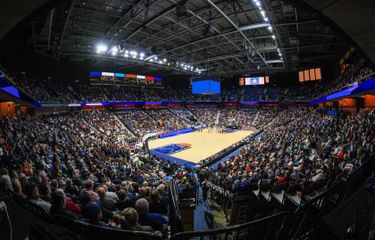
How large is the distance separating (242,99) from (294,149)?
119ft

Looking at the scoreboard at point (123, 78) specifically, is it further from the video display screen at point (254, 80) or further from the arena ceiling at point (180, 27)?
the video display screen at point (254, 80)

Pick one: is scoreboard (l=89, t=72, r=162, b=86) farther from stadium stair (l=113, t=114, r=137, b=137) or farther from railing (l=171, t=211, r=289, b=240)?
railing (l=171, t=211, r=289, b=240)

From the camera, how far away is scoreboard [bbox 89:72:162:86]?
35438 mm

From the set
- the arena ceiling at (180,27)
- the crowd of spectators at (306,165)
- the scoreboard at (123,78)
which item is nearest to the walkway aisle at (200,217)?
the crowd of spectators at (306,165)

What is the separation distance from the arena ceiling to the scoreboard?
11864 mm

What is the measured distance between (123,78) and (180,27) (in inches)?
908

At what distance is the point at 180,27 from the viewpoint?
61.2 feet

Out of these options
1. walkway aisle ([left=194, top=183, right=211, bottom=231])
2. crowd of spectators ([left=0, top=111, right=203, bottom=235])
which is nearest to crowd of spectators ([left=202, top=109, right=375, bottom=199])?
walkway aisle ([left=194, top=183, right=211, bottom=231])

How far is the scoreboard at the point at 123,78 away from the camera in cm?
3544

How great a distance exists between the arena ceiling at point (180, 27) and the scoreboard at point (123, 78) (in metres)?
11.9

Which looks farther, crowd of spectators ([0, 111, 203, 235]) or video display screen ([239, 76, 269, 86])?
video display screen ([239, 76, 269, 86])

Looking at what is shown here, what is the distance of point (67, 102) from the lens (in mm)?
29219

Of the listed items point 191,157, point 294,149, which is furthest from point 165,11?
point 191,157

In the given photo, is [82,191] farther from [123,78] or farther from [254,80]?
[254,80]
